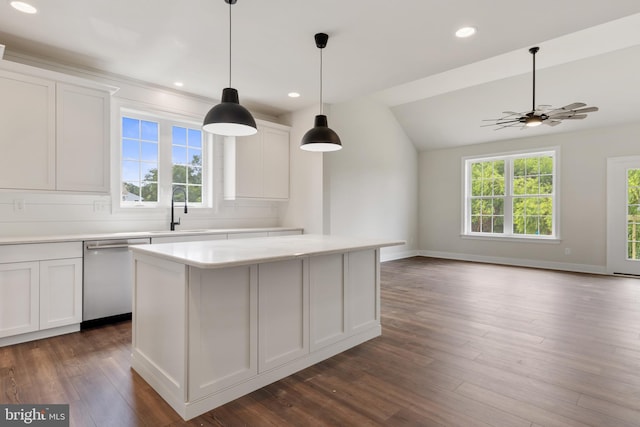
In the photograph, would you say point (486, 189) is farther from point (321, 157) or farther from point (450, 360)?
point (450, 360)

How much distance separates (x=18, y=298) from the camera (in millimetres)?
2809

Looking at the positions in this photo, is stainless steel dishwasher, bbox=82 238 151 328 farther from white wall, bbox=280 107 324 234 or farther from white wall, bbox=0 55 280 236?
white wall, bbox=280 107 324 234

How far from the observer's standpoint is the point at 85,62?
354 centimetres

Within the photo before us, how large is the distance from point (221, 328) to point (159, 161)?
3103mm

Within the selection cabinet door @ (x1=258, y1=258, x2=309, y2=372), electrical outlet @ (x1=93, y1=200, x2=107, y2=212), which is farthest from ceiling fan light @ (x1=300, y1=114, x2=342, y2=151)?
electrical outlet @ (x1=93, y1=200, x2=107, y2=212)

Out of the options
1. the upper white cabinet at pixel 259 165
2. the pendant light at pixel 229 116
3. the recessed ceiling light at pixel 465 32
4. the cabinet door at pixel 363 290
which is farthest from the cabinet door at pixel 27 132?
the recessed ceiling light at pixel 465 32

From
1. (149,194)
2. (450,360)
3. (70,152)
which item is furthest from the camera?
(149,194)

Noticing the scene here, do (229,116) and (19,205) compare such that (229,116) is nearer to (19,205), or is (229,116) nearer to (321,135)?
(321,135)

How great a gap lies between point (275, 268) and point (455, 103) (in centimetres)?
562

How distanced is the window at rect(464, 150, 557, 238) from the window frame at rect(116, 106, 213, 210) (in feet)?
18.6

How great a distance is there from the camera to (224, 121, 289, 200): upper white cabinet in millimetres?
4750

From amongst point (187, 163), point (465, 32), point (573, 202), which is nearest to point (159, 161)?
point (187, 163)

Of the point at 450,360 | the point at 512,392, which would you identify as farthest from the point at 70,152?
the point at 512,392

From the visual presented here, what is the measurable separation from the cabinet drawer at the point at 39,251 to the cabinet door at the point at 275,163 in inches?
99.2
